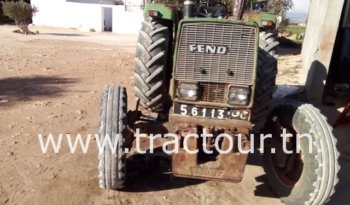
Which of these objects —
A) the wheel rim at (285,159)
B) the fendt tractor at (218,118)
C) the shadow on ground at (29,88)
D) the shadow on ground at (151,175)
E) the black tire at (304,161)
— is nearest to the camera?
the black tire at (304,161)

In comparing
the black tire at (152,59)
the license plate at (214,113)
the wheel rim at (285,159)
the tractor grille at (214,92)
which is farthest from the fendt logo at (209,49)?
the wheel rim at (285,159)

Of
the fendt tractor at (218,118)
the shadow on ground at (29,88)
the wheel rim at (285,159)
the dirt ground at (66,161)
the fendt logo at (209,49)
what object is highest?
the fendt logo at (209,49)

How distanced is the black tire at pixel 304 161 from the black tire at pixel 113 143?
Result: 170 cm

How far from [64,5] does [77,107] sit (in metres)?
22.3

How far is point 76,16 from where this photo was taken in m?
27.5

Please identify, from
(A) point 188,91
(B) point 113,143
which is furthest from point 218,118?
(B) point 113,143

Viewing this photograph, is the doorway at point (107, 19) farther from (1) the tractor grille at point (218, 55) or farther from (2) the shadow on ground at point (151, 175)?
(1) the tractor grille at point (218, 55)

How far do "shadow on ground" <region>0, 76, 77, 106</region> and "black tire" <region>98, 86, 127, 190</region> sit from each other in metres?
3.66

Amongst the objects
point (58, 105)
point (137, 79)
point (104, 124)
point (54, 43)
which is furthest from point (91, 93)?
point (54, 43)

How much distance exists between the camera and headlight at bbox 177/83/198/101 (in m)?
3.91

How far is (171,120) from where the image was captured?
3.99 meters

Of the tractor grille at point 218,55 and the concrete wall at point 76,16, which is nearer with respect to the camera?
the tractor grille at point 218,55

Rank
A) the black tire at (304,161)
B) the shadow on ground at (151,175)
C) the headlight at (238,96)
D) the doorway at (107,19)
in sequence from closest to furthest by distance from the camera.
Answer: the black tire at (304,161), the headlight at (238,96), the shadow on ground at (151,175), the doorway at (107,19)

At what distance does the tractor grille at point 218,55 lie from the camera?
149 inches
